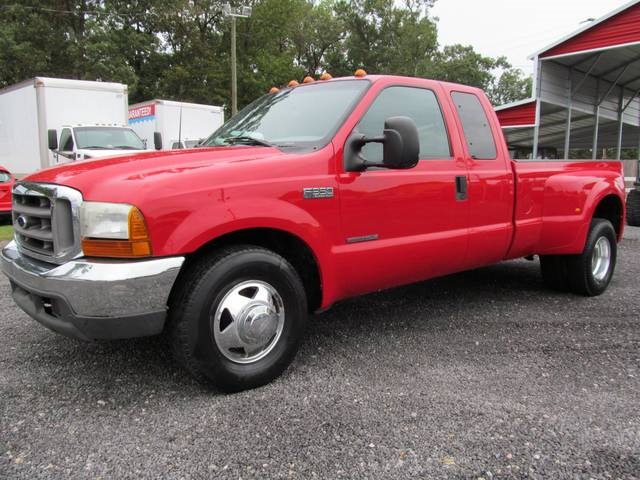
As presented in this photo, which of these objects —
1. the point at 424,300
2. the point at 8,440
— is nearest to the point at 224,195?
the point at 8,440

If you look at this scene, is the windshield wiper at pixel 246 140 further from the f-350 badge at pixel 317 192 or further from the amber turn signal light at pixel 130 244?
the amber turn signal light at pixel 130 244

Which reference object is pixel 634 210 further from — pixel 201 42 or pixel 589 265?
pixel 201 42

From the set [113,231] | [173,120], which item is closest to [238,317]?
[113,231]

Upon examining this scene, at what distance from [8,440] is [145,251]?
3.55 ft

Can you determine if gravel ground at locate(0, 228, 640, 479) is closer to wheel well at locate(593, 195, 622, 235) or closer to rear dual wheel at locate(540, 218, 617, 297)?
rear dual wheel at locate(540, 218, 617, 297)

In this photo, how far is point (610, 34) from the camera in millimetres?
14211

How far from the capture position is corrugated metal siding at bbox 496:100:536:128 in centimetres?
1710

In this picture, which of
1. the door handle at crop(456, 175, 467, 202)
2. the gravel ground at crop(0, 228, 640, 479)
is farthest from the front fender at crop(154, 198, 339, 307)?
the door handle at crop(456, 175, 467, 202)

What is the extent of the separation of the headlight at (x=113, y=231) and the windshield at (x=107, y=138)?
10383mm

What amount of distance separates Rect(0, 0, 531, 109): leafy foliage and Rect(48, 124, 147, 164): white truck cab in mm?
13922

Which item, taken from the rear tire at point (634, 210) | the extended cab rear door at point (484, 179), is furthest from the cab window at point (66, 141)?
the rear tire at point (634, 210)

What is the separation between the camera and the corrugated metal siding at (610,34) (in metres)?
13.8

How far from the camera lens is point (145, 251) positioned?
2568 mm

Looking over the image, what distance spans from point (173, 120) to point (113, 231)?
48.9 ft
